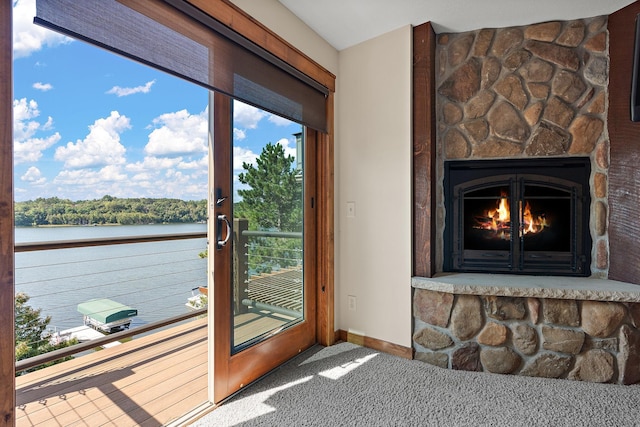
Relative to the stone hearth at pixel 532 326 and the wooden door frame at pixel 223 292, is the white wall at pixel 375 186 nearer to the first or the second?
the stone hearth at pixel 532 326

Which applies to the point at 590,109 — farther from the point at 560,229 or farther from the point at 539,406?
the point at 539,406

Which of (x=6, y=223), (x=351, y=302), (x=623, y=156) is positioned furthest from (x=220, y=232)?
(x=623, y=156)

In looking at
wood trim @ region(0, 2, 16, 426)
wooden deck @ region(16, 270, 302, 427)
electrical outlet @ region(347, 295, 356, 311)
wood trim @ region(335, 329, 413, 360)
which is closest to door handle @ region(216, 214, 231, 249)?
wooden deck @ region(16, 270, 302, 427)

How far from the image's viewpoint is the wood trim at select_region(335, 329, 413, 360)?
2359 millimetres

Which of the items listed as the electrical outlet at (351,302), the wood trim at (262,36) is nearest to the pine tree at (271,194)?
the wood trim at (262,36)

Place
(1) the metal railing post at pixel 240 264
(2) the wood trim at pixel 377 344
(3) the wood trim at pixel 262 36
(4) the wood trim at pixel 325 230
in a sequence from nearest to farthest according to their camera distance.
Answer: (3) the wood trim at pixel 262 36, (1) the metal railing post at pixel 240 264, (2) the wood trim at pixel 377 344, (4) the wood trim at pixel 325 230

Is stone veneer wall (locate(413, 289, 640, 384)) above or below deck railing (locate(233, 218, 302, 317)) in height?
below

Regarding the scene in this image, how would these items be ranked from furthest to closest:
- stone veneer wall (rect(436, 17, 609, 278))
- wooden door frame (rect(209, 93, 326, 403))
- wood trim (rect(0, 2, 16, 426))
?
stone veneer wall (rect(436, 17, 609, 278))
wooden door frame (rect(209, 93, 326, 403))
wood trim (rect(0, 2, 16, 426))

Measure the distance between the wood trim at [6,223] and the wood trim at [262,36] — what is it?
753 millimetres

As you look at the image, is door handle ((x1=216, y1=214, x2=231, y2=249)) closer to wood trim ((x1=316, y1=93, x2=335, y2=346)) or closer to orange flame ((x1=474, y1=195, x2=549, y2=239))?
wood trim ((x1=316, y1=93, x2=335, y2=346))

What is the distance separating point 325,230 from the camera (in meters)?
2.55

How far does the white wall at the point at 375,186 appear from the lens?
2.38 meters

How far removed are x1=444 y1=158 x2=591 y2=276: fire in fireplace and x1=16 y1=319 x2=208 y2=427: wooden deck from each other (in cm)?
200

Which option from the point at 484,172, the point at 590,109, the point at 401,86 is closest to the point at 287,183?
the point at 401,86
